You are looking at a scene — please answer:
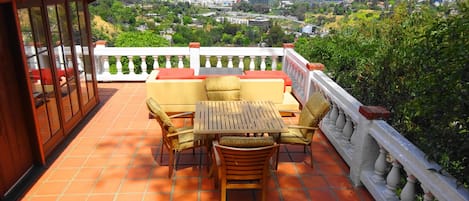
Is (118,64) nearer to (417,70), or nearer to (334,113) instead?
(334,113)

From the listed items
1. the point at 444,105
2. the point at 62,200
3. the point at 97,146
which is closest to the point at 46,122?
the point at 97,146

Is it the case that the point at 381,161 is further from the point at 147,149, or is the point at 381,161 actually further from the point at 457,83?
the point at 147,149

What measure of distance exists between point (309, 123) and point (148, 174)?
2.09m

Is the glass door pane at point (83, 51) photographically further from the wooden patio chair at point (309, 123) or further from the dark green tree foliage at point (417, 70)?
the dark green tree foliage at point (417, 70)

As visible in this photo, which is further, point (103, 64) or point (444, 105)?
point (103, 64)

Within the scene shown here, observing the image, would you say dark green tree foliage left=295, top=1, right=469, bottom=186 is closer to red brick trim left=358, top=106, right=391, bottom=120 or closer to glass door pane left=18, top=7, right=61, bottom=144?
red brick trim left=358, top=106, right=391, bottom=120

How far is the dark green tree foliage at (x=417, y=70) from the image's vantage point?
224 centimetres

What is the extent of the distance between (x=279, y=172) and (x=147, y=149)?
190 cm

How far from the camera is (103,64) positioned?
816 centimetres

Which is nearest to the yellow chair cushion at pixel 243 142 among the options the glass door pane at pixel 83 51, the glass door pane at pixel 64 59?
the glass door pane at pixel 64 59

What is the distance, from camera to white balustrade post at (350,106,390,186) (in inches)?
138

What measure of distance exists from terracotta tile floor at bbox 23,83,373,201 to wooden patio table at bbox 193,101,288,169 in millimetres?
520

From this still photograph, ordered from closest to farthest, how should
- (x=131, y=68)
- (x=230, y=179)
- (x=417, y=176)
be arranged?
(x=417, y=176) < (x=230, y=179) < (x=131, y=68)

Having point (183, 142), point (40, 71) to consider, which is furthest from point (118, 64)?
point (183, 142)
